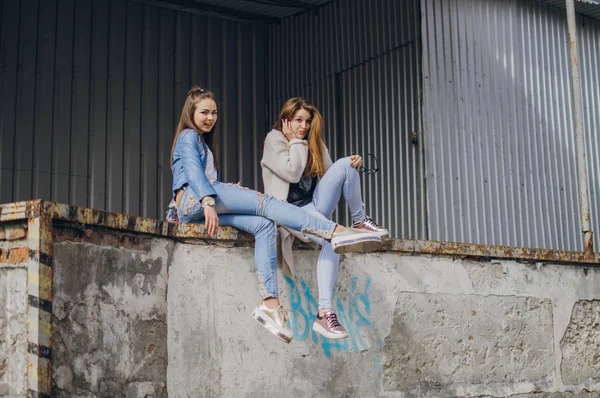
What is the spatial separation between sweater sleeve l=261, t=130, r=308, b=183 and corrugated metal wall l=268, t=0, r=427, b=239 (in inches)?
149

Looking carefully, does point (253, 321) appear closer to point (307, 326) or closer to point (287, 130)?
point (307, 326)

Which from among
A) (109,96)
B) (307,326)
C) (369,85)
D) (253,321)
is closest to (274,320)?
(253,321)

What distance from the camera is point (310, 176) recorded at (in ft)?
16.6

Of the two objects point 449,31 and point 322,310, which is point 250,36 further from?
point 322,310

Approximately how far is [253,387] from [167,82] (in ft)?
20.6

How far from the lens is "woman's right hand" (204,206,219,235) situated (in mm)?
4363

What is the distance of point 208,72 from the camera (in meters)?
10.5

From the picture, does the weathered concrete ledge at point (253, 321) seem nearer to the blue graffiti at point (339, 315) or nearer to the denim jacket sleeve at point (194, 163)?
the blue graffiti at point (339, 315)

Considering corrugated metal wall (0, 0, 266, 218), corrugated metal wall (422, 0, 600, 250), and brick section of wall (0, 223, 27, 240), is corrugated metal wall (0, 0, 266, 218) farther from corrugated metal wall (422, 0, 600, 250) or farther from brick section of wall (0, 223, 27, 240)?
brick section of wall (0, 223, 27, 240)

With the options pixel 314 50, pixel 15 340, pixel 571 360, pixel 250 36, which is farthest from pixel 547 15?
pixel 15 340

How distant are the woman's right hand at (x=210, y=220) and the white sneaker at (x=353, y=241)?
0.62 m

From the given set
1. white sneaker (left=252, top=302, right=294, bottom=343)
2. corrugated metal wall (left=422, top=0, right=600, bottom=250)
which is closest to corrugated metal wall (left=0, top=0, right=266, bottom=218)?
corrugated metal wall (left=422, top=0, right=600, bottom=250)

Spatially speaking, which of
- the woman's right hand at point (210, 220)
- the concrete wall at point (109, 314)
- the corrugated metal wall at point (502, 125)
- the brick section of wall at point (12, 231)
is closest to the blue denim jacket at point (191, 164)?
the woman's right hand at point (210, 220)

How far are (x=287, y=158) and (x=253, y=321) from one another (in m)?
0.99
